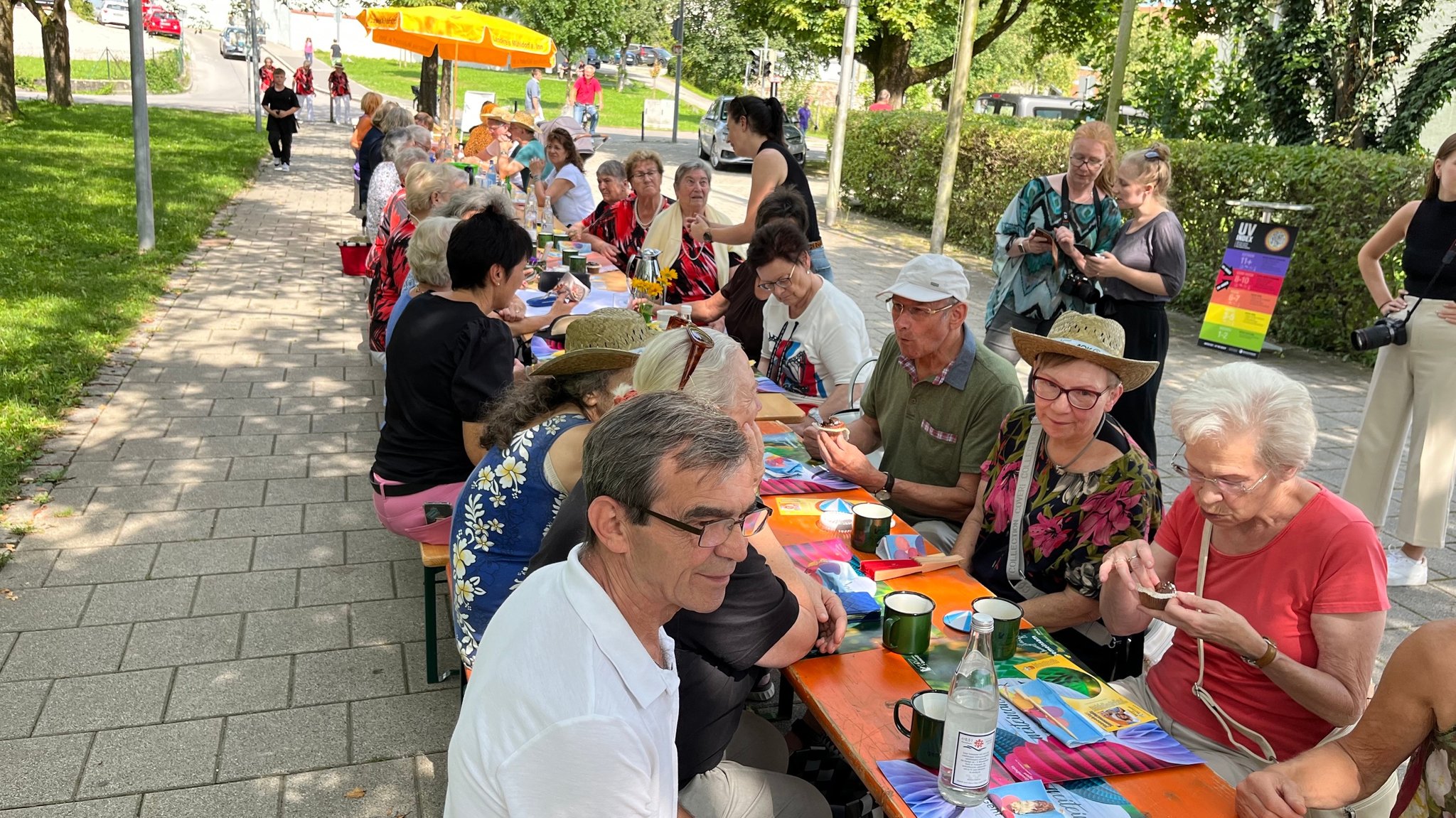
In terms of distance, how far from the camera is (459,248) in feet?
13.3

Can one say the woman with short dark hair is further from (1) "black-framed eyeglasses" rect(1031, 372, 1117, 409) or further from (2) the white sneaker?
(2) the white sneaker

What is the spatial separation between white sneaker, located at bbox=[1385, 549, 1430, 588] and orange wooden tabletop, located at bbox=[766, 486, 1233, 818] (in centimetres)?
331

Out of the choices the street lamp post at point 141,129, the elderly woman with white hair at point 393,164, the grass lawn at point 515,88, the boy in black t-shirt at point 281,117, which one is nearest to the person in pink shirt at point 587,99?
the grass lawn at point 515,88

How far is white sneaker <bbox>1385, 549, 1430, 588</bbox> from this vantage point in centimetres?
501

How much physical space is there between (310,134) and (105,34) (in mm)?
29905

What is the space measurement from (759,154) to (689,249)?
2.56ft

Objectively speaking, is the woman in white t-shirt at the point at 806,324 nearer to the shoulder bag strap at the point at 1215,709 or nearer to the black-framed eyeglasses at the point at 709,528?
the shoulder bag strap at the point at 1215,709

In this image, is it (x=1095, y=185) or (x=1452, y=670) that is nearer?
(x=1452, y=670)

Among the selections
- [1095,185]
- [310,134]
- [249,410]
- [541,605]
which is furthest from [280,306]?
[310,134]

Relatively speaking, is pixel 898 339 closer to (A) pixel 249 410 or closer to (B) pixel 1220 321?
(A) pixel 249 410

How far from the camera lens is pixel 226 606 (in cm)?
432

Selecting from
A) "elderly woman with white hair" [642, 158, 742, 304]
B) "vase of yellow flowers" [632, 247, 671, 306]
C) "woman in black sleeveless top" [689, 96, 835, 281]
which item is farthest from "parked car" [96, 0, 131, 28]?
"vase of yellow flowers" [632, 247, 671, 306]

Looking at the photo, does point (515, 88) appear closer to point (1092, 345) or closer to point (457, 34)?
point (457, 34)

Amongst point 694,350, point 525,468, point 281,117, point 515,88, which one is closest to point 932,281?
point 694,350
